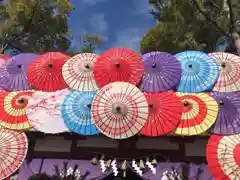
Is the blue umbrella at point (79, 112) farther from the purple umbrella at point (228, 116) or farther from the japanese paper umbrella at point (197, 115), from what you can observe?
the purple umbrella at point (228, 116)

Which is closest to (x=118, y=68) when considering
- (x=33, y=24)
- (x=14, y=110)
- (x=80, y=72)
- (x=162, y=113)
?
(x=80, y=72)

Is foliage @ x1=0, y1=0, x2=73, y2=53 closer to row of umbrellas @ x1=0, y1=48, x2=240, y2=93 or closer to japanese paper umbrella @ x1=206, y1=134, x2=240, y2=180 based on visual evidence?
row of umbrellas @ x1=0, y1=48, x2=240, y2=93

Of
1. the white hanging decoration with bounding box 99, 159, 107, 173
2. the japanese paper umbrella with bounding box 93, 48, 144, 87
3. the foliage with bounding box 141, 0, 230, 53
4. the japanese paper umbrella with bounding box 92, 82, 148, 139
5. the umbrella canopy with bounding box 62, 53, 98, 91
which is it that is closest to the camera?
the japanese paper umbrella with bounding box 92, 82, 148, 139

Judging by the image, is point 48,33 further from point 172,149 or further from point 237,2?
point 172,149

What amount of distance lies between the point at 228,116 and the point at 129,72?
2.86 metres

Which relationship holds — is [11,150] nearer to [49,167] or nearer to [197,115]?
[49,167]

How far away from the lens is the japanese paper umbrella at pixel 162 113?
6.84m

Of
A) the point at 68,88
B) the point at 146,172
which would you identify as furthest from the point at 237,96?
the point at 68,88

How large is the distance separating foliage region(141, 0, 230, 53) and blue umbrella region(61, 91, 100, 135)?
23.4 feet

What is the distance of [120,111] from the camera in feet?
22.6

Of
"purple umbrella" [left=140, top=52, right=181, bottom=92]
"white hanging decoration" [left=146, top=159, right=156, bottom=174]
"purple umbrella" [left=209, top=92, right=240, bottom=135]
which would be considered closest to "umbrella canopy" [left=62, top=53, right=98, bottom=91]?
"purple umbrella" [left=140, top=52, right=181, bottom=92]

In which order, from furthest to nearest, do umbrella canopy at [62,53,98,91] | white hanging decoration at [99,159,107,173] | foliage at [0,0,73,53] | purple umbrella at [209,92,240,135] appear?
foliage at [0,0,73,53] → umbrella canopy at [62,53,98,91] → white hanging decoration at [99,159,107,173] → purple umbrella at [209,92,240,135]

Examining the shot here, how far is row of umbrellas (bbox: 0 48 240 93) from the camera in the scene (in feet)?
26.2

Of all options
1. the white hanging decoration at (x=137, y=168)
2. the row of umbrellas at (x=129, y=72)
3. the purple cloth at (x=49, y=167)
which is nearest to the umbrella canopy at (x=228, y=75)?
the row of umbrellas at (x=129, y=72)
